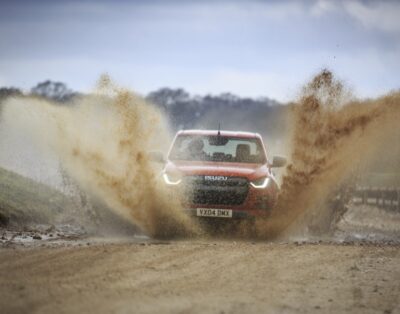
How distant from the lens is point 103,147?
16.2 m

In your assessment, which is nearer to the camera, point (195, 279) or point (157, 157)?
point (195, 279)

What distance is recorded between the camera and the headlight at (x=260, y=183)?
42.2 feet

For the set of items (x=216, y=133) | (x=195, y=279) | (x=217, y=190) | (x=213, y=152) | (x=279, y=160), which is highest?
(x=216, y=133)

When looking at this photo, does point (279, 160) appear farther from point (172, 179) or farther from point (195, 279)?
point (195, 279)

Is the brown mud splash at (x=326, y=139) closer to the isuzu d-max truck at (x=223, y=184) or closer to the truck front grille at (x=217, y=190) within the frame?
the isuzu d-max truck at (x=223, y=184)

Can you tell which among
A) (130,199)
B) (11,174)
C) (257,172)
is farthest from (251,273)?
(11,174)

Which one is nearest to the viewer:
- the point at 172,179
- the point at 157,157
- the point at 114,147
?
the point at 172,179

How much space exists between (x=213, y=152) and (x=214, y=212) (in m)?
1.76

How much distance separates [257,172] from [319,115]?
3.54m

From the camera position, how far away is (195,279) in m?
7.91

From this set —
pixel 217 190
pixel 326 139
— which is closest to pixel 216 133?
pixel 217 190

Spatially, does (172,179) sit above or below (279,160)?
below

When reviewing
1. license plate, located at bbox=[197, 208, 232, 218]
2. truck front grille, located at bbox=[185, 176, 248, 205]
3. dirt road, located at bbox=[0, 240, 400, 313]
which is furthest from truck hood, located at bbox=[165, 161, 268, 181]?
dirt road, located at bbox=[0, 240, 400, 313]

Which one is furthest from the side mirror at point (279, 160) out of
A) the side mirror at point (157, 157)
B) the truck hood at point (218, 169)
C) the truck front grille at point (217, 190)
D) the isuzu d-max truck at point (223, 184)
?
the side mirror at point (157, 157)
